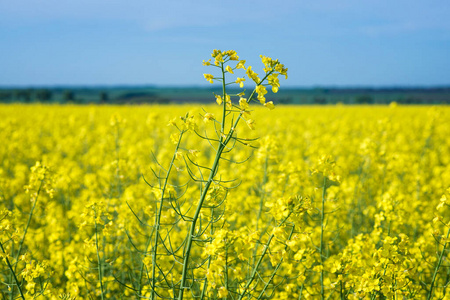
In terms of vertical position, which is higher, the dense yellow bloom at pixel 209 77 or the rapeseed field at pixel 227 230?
the dense yellow bloom at pixel 209 77

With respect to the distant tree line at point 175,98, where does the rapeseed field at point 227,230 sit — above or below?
below

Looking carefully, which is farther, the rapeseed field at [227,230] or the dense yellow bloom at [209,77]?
the rapeseed field at [227,230]

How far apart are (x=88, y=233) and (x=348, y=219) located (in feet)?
12.8

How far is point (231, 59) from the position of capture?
5.59ft

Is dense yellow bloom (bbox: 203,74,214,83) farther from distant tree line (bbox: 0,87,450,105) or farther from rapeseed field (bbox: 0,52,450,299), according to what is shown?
distant tree line (bbox: 0,87,450,105)

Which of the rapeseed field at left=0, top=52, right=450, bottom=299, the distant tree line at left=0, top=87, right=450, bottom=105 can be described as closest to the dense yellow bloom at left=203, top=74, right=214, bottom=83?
the rapeseed field at left=0, top=52, right=450, bottom=299

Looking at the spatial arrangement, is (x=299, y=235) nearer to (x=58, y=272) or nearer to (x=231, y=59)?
(x=231, y=59)

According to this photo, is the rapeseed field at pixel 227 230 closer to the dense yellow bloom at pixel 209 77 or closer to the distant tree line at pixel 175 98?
the dense yellow bloom at pixel 209 77

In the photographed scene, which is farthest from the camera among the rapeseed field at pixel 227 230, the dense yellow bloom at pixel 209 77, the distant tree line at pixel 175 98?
the distant tree line at pixel 175 98

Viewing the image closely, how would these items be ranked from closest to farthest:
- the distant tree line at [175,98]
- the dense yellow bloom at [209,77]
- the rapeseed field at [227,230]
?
the dense yellow bloom at [209,77]
the rapeseed field at [227,230]
the distant tree line at [175,98]

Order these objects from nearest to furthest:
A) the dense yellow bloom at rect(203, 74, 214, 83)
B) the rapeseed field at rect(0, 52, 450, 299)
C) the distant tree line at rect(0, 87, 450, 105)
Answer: the dense yellow bloom at rect(203, 74, 214, 83), the rapeseed field at rect(0, 52, 450, 299), the distant tree line at rect(0, 87, 450, 105)

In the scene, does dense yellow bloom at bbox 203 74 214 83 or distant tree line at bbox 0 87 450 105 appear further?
distant tree line at bbox 0 87 450 105

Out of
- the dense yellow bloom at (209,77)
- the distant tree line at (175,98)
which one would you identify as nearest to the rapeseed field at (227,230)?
the dense yellow bloom at (209,77)

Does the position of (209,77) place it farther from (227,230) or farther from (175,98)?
(175,98)
